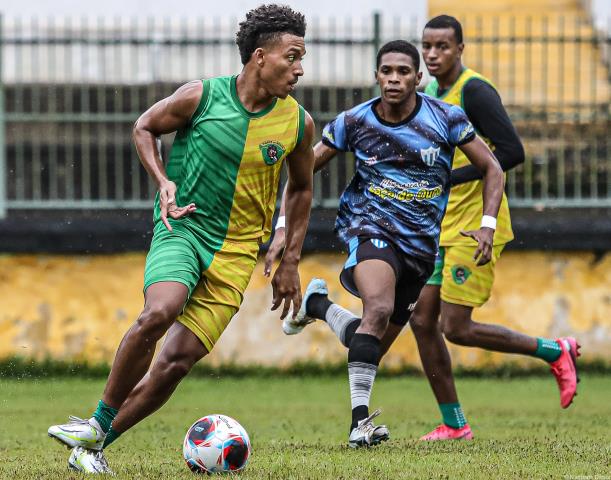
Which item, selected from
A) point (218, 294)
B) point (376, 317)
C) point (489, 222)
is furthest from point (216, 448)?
point (489, 222)

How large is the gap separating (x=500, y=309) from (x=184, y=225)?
6875mm

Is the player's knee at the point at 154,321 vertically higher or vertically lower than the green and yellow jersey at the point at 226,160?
lower

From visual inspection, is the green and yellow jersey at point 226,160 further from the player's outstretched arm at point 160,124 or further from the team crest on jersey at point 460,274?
the team crest on jersey at point 460,274

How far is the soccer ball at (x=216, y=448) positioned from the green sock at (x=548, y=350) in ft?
10.2

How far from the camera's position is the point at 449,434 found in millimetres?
8625

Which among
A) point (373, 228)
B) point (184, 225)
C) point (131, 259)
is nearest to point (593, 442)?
point (373, 228)

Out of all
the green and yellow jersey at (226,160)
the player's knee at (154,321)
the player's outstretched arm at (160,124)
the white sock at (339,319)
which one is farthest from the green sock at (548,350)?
the player's knee at (154,321)

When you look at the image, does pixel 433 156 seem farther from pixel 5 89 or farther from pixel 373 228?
pixel 5 89

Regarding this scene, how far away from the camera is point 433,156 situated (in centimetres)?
800

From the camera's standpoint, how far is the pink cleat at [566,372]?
29.9 feet

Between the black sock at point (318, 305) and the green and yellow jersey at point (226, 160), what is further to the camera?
the black sock at point (318, 305)

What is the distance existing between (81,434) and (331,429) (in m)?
3.16

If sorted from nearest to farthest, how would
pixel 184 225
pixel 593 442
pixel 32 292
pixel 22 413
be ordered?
pixel 184 225 < pixel 593 442 < pixel 22 413 < pixel 32 292

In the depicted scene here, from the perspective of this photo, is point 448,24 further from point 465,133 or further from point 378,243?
point 378,243
